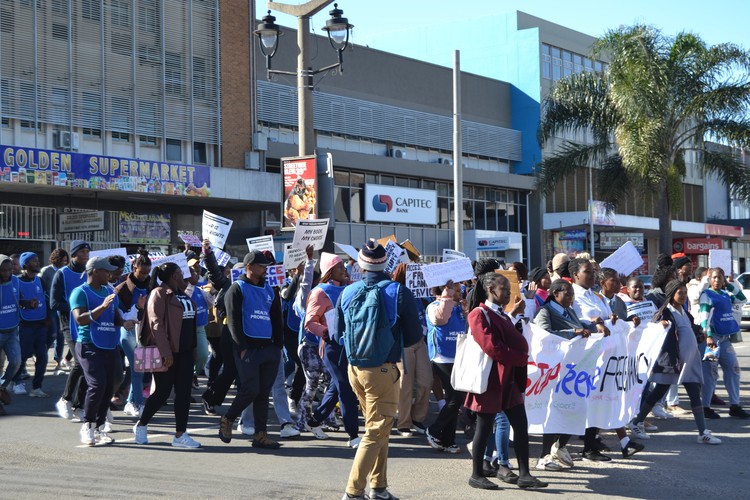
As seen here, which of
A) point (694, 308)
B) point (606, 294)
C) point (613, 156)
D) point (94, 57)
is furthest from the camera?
point (613, 156)

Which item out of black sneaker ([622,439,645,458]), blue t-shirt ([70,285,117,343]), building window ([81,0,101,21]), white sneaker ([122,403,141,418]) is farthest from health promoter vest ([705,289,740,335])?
building window ([81,0,101,21])

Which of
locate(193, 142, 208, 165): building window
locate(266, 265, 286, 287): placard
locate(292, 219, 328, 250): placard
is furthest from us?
locate(193, 142, 208, 165): building window

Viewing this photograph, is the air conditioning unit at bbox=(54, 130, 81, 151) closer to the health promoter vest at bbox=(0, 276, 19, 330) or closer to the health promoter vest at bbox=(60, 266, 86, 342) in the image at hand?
the health promoter vest at bbox=(0, 276, 19, 330)

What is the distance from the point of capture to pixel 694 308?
1296 centimetres

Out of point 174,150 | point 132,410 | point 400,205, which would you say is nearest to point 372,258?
point 132,410

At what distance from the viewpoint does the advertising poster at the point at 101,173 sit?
25.3m

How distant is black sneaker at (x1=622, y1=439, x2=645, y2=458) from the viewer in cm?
871

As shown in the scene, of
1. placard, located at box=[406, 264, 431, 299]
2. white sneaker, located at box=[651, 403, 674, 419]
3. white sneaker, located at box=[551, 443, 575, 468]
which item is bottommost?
white sneaker, located at box=[651, 403, 674, 419]

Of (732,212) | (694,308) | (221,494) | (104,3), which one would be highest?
(104,3)

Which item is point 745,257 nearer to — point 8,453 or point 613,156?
point 613,156

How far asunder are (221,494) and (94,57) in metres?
23.1

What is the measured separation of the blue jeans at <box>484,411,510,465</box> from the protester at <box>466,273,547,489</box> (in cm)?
37

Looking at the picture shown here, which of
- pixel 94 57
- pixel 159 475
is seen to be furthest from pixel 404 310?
pixel 94 57

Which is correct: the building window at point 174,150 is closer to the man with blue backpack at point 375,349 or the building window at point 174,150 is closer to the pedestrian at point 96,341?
the pedestrian at point 96,341
